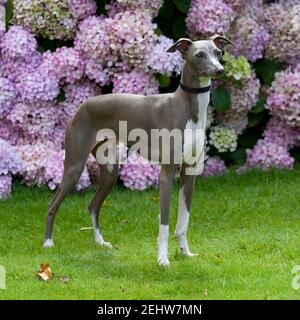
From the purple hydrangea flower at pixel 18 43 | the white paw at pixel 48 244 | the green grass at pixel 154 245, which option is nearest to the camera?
the green grass at pixel 154 245

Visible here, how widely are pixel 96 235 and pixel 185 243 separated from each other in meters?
0.78

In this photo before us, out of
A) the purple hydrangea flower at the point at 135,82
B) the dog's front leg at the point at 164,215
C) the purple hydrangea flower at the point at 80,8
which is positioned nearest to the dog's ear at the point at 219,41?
the dog's front leg at the point at 164,215

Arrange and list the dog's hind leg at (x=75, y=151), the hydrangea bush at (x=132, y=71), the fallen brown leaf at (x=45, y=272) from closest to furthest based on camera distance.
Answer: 1. the fallen brown leaf at (x=45, y=272)
2. the dog's hind leg at (x=75, y=151)
3. the hydrangea bush at (x=132, y=71)

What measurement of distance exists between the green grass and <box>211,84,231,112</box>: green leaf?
2.08 feet

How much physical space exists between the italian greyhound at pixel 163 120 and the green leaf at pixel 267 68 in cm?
245

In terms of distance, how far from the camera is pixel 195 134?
5.89 meters

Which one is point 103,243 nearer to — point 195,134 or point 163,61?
point 195,134

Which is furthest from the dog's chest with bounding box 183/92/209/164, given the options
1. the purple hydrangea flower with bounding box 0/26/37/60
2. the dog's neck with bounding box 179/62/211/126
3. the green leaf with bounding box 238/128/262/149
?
the green leaf with bounding box 238/128/262/149

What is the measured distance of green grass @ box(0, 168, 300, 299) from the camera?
17.7 feet

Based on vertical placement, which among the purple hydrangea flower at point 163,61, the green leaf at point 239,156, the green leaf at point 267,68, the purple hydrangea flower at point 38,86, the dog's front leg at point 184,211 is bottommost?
the green leaf at point 239,156

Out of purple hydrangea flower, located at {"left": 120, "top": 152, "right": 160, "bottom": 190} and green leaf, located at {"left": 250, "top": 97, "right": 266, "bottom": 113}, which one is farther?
green leaf, located at {"left": 250, "top": 97, "right": 266, "bottom": 113}

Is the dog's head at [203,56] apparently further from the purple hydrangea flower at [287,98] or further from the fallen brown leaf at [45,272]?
the purple hydrangea flower at [287,98]

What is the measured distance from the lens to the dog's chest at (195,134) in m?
5.88

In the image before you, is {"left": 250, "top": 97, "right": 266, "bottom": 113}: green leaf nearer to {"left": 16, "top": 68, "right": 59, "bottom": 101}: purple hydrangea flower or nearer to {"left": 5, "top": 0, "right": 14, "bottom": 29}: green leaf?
{"left": 16, "top": 68, "right": 59, "bottom": 101}: purple hydrangea flower
